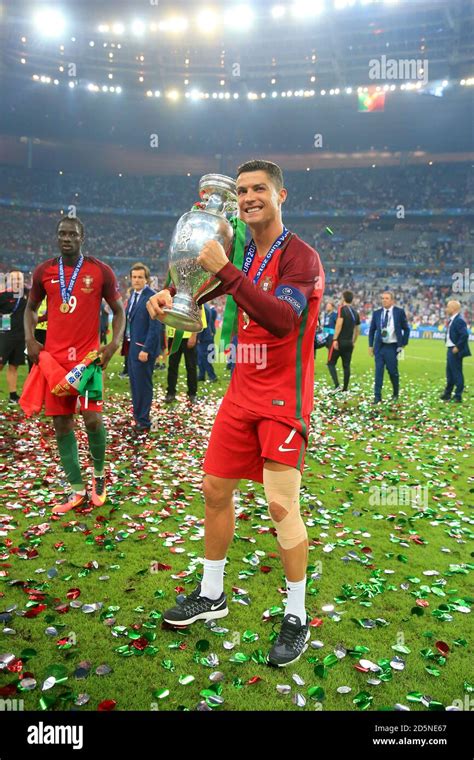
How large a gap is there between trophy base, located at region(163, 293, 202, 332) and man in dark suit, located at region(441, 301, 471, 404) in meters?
10.7

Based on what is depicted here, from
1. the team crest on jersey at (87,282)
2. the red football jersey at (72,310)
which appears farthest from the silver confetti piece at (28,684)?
the team crest on jersey at (87,282)

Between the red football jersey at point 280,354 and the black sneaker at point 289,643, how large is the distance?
126 centimetres

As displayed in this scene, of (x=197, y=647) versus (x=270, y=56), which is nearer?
(x=197, y=647)

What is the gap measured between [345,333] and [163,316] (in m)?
9.74

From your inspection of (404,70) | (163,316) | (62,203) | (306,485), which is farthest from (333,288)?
(163,316)

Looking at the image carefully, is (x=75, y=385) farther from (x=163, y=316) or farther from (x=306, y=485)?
(x=306, y=485)

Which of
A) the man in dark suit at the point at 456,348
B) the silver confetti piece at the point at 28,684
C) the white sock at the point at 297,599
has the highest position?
the man in dark suit at the point at 456,348

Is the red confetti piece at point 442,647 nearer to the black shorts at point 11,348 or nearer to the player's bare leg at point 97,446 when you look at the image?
the player's bare leg at point 97,446

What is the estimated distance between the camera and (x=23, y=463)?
639 cm

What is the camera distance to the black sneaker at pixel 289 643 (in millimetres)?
2865

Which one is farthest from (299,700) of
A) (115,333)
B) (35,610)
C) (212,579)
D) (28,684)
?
(115,333)

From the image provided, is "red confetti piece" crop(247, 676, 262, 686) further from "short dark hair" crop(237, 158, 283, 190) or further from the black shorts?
the black shorts

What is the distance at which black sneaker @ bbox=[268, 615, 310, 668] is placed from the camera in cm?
287
